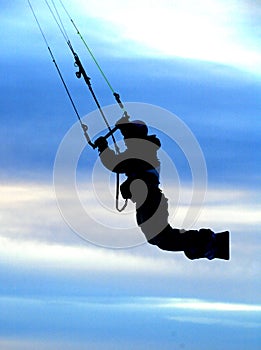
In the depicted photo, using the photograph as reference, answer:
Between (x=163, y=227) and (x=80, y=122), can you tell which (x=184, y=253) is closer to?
(x=163, y=227)

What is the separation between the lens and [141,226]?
1486 inches

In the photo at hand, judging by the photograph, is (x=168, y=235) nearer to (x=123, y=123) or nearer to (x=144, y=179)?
(x=144, y=179)

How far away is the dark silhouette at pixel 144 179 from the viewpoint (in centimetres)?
3762

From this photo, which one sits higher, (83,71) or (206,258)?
(83,71)

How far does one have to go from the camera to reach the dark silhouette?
3762 cm

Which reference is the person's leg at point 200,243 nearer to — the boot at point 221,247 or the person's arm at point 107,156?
the boot at point 221,247

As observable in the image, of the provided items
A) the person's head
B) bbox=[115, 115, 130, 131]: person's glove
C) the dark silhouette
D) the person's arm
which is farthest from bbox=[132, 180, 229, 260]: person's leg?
bbox=[115, 115, 130, 131]: person's glove

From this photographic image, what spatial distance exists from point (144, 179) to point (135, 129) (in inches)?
49.5

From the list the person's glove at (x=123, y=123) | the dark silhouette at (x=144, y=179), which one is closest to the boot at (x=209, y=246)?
the dark silhouette at (x=144, y=179)

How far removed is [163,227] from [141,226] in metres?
0.58

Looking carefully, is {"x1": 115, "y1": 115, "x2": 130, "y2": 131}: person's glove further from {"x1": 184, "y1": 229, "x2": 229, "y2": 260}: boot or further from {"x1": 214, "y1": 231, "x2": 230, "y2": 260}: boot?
{"x1": 214, "y1": 231, "x2": 230, "y2": 260}: boot

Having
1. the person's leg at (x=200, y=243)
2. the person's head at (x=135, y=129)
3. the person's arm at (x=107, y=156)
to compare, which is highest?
the person's head at (x=135, y=129)

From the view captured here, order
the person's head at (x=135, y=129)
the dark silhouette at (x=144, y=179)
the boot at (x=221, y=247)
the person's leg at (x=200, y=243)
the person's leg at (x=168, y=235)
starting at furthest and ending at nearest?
the boot at (x=221, y=247), the person's leg at (x=200, y=243), the person's leg at (x=168, y=235), the dark silhouette at (x=144, y=179), the person's head at (x=135, y=129)

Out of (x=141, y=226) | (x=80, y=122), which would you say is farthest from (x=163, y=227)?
(x=80, y=122)
